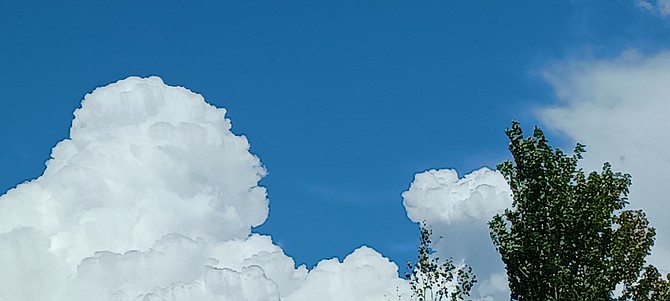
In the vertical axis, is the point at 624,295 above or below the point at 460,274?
below

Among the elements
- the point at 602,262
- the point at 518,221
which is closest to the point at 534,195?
the point at 518,221

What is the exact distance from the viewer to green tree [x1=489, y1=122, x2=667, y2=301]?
5622 cm

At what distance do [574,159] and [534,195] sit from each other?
3.18 metres

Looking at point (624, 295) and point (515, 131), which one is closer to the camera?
point (624, 295)

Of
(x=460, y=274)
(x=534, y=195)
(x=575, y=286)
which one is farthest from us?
(x=460, y=274)

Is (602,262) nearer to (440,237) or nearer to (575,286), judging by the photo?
(575,286)

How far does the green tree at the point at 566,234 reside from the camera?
5622cm

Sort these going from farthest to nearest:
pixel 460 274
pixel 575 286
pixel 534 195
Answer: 1. pixel 460 274
2. pixel 534 195
3. pixel 575 286

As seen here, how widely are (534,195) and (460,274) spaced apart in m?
7.52

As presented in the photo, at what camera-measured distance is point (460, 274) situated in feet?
211

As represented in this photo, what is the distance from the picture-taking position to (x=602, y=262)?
5603 centimetres

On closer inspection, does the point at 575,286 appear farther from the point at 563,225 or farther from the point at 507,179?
the point at 507,179

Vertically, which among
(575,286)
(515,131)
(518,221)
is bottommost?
(575,286)

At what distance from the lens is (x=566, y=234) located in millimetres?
57312
